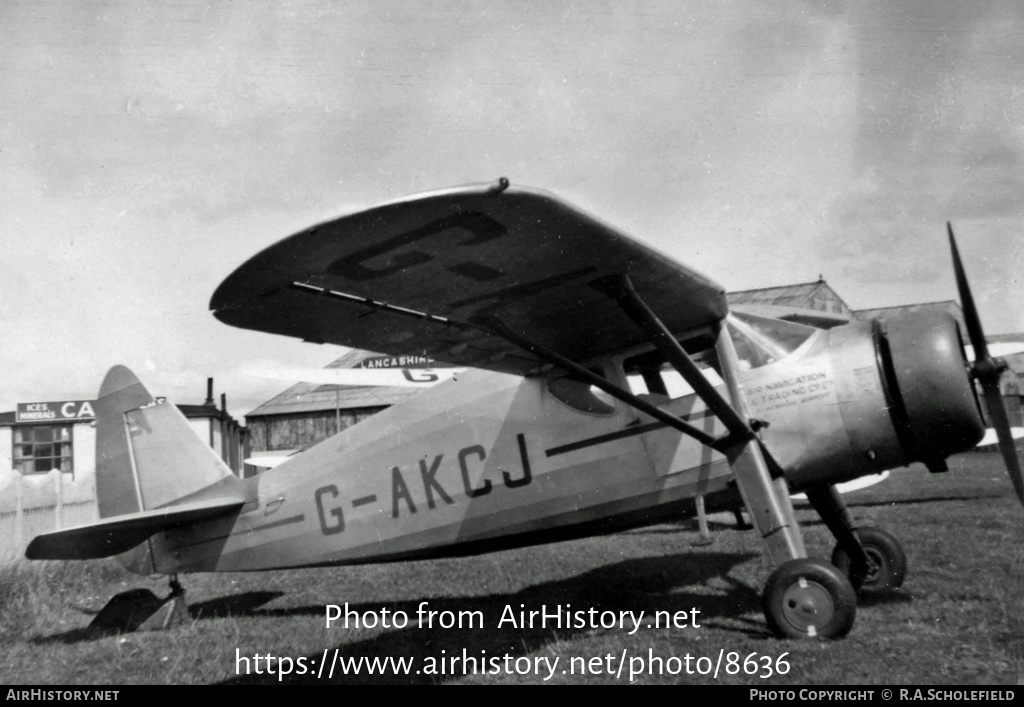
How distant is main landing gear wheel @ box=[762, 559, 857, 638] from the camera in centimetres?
423

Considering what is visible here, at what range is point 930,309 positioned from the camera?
483 centimetres

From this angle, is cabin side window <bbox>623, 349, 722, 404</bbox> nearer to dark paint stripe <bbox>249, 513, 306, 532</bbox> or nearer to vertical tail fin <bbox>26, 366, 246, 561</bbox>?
dark paint stripe <bbox>249, 513, 306, 532</bbox>

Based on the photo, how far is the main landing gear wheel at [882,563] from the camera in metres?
5.78

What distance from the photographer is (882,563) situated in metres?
5.84

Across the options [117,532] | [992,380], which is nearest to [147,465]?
[117,532]

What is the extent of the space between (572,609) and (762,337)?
267cm

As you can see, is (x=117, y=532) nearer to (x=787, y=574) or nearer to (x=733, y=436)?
(x=733, y=436)

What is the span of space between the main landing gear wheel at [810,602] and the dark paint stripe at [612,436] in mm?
1162

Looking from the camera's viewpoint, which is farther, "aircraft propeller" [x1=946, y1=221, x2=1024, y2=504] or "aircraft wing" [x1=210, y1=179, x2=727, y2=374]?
"aircraft propeller" [x1=946, y1=221, x2=1024, y2=504]

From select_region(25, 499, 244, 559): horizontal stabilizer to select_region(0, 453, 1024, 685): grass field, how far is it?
0.78 metres

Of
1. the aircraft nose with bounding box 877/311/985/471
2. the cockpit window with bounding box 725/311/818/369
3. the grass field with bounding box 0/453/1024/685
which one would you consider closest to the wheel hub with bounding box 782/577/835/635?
the grass field with bounding box 0/453/1024/685

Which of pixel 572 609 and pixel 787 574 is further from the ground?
pixel 787 574

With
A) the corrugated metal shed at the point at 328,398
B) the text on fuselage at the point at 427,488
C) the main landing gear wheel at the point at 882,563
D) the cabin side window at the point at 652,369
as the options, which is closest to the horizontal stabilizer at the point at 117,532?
the text on fuselage at the point at 427,488
